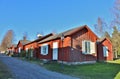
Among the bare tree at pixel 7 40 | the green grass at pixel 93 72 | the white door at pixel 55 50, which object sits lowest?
the green grass at pixel 93 72

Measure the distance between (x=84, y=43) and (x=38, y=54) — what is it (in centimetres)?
1140

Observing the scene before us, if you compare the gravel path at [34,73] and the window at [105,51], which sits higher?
the window at [105,51]

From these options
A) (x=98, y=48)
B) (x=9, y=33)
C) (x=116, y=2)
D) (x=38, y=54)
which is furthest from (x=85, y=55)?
(x=9, y=33)

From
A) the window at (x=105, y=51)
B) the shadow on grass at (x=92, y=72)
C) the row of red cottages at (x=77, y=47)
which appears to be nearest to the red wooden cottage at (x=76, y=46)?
the row of red cottages at (x=77, y=47)

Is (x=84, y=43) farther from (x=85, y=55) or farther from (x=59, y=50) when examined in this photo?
(x=59, y=50)

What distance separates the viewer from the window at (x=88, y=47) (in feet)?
72.4

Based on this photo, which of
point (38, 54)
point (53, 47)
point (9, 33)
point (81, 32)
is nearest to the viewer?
point (81, 32)

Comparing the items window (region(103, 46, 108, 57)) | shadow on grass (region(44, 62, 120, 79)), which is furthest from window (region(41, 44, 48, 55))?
shadow on grass (region(44, 62, 120, 79))

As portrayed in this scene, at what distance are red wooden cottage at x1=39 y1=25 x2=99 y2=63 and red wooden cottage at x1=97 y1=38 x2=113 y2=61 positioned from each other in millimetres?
2237

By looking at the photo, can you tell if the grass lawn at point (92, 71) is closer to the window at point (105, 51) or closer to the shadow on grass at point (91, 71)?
the shadow on grass at point (91, 71)

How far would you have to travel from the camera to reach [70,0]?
21.8 metres

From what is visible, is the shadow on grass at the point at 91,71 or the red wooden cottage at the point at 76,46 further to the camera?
the red wooden cottage at the point at 76,46

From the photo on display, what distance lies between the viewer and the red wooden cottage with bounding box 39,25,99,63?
20.9 m

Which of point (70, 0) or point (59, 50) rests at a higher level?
point (70, 0)
